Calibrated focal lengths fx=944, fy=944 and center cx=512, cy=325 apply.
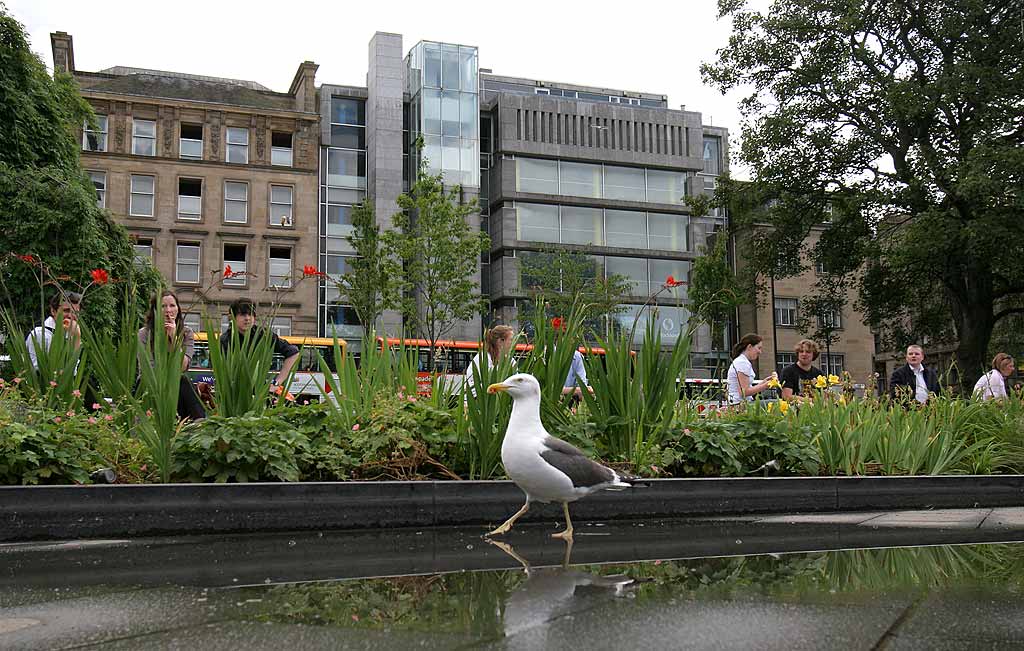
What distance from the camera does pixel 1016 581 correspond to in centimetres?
394

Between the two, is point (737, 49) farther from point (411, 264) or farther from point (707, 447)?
point (707, 447)

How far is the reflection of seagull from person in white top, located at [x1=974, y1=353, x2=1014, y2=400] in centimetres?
717

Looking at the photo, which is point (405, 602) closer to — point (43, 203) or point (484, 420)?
point (484, 420)

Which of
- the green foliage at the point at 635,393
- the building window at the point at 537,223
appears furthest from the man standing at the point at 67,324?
the building window at the point at 537,223

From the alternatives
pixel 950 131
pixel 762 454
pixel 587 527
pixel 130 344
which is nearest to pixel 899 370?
pixel 762 454

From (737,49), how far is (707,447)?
2395 cm

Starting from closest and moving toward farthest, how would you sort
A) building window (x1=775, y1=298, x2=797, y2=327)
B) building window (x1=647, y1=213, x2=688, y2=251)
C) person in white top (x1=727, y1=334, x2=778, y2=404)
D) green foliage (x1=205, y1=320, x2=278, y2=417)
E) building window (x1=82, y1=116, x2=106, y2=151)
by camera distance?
1. green foliage (x1=205, y1=320, x2=278, y2=417)
2. person in white top (x1=727, y1=334, x2=778, y2=404)
3. building window (x1=82, y1=116, x2=106, y2=151)
4. building window (x1=647, y1=213, x2=688, y2=251)
5. building window (x1=775, y1=298, x2=797, y2=327)

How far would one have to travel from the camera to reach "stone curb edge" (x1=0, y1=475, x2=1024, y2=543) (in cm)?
512

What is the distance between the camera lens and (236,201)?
45.1 m

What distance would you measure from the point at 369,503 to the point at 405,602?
2.26 m

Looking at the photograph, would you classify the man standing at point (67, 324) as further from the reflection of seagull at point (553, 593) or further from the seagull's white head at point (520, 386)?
the reflection of seagull at point (553, 593)

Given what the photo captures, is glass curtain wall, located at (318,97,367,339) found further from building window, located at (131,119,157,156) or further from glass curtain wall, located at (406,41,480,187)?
building window, located at (131,119,157,156)

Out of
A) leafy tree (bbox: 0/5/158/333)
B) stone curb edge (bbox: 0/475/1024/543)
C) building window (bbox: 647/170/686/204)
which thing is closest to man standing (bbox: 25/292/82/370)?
stone curb edge (bbox: 0/475/1024/543)

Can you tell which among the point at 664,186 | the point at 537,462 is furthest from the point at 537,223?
the point at 537,462
